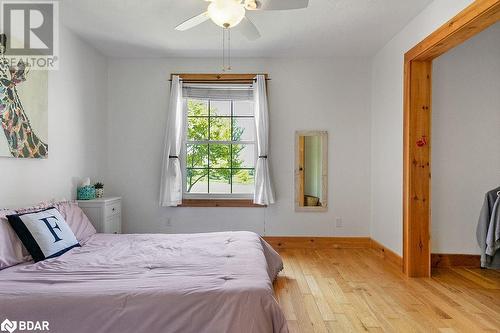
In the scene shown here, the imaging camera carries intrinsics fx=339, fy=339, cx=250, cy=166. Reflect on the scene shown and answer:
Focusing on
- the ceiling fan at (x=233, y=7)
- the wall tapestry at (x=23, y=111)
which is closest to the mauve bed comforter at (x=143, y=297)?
the wall tapestry at (x=23, y=111)

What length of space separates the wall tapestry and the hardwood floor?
253 centimetres

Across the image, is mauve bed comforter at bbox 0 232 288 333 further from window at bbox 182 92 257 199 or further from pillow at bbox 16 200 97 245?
window at bbox 182 92 257 199

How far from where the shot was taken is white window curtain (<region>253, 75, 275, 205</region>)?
4422 mm

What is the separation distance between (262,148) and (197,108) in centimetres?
107

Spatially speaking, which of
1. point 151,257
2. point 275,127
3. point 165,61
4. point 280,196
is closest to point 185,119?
point 165,61

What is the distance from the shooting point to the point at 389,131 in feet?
13.1

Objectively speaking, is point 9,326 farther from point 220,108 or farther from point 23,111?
point 220,108

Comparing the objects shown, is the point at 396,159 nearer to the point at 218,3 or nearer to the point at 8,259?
the point at 218,3

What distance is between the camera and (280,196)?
459cm

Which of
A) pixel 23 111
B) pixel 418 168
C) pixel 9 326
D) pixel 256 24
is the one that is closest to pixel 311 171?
pixel 418 168

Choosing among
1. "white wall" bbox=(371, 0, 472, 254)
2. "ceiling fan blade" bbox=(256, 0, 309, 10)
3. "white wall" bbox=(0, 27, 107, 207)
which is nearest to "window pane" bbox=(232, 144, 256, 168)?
"white wall" bbox=(371, 0, 472, 254)

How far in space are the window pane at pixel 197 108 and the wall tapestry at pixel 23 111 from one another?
6.00 feet

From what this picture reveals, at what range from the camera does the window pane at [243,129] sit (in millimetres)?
4684

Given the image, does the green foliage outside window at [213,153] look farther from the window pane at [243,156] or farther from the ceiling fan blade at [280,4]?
the ceiling fan blade at [280,4]
